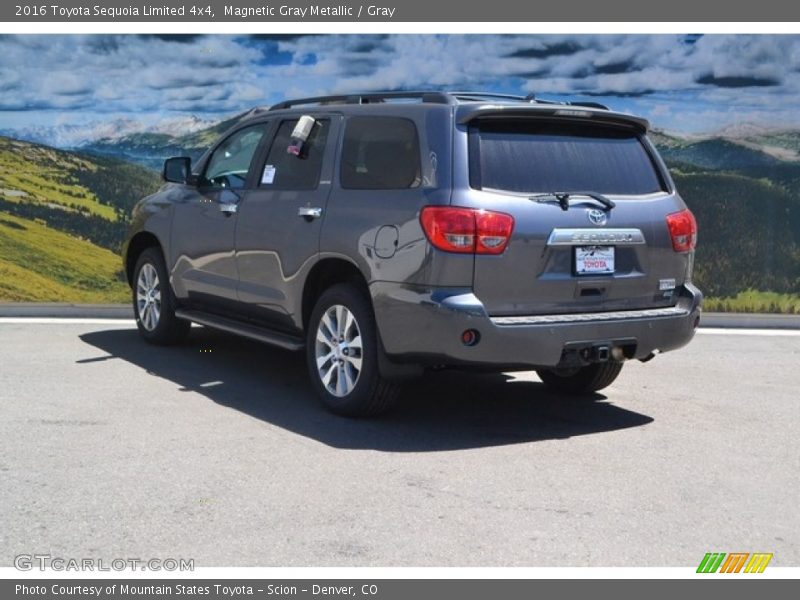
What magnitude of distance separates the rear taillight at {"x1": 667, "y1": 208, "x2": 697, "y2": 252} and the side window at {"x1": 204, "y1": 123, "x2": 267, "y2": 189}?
9.42ft

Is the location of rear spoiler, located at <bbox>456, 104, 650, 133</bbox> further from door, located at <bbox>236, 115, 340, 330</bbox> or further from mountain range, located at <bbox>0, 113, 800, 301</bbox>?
mountain range, located at <bbox>0, 113, 800, 301</bbox>

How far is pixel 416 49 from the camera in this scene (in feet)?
38.8

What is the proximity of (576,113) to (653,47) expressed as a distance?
19.3ft

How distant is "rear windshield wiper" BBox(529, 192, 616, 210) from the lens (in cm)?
614

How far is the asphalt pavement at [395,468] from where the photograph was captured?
4.56 meters

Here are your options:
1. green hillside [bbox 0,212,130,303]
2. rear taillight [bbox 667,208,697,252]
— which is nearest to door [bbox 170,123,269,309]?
rear taillight [bbox 667,208,697,252]

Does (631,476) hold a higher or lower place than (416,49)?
lower

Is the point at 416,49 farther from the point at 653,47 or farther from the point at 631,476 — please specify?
the point at 631,476

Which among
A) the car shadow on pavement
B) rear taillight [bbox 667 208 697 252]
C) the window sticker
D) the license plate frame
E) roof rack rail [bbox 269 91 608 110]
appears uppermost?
roof rack rail [bbox 269 91 608 110]

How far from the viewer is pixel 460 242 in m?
5.89

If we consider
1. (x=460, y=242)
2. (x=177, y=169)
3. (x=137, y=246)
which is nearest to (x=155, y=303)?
(x=137, y=246)

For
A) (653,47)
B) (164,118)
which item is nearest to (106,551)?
(164,118)

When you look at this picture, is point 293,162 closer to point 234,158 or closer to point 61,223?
point 234,158

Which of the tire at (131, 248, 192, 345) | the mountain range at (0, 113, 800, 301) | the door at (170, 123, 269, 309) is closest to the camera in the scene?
the door at (170, 123, 269, 309)
